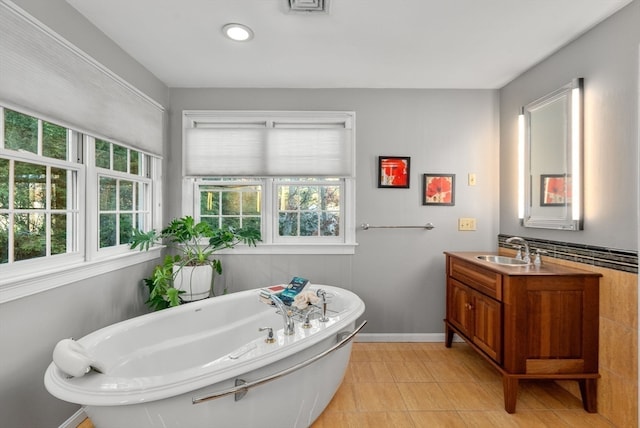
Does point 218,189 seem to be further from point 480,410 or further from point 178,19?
point 480,410

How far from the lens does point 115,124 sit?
2143 millimetres

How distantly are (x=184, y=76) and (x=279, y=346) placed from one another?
2397mm

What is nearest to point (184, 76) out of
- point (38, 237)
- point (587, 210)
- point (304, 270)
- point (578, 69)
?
point (38, 237)

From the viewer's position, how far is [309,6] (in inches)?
69.3

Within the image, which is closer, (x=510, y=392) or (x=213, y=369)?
(x=213, y=369)

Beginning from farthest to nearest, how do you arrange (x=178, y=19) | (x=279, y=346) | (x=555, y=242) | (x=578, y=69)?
(x=555, y=242), (x=578, y=69), (x=178, y=19), (x=279, y=346)

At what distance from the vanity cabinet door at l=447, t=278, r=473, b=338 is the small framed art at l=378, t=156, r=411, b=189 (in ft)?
3.25

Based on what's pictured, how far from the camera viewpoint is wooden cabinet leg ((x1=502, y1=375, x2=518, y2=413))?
1.95 meters

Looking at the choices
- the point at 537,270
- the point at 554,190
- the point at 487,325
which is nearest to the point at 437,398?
the point at 487,325

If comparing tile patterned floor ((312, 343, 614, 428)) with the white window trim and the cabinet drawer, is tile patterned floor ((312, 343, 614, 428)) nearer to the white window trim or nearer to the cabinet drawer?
the cabinet drawer

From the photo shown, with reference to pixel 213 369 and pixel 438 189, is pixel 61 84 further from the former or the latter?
pixel 438 189

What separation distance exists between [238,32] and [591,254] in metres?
2.68

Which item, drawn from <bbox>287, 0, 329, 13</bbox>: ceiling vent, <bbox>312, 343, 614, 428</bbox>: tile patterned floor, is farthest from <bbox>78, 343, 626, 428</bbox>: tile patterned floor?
<bbox>287, 0, 329, 13</bbox>: ceiling vent

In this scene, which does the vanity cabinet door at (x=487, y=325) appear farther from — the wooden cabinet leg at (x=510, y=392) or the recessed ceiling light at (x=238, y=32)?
the recessed ceiling light at (x=238, y=32)
